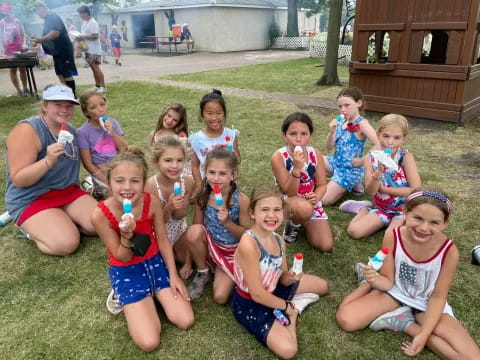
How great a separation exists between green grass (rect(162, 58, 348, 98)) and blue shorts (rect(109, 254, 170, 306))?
25.9 ft

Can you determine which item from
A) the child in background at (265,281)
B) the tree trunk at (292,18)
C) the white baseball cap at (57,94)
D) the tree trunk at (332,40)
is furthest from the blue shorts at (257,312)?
the tree trunk at (292,18)

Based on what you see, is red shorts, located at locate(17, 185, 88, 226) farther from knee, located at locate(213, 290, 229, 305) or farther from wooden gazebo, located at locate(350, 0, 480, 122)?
wooden gazebo, located at locate(350, 0, 480, 122)

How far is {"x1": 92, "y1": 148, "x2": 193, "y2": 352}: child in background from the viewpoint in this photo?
2311 mm

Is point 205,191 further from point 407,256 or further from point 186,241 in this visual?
point 407,256

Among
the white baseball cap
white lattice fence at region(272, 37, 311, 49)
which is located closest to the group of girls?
the white baseball cap

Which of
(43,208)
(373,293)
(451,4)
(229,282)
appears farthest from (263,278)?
(451,4)

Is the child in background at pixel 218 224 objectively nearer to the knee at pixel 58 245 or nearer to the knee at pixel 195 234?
the knee at pixel 195 234

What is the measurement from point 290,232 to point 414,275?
4.07ft

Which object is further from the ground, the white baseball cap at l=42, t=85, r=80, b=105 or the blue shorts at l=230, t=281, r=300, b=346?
the white baseball cap at l=42, t=85, r=80, b=105

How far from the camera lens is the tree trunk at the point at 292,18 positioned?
82.5ft

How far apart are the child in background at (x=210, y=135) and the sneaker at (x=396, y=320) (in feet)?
5.81

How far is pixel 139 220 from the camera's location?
99.7 inches

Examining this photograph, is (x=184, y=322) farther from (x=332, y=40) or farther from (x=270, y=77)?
(x=270, y=77)

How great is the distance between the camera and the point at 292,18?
25344 mm
